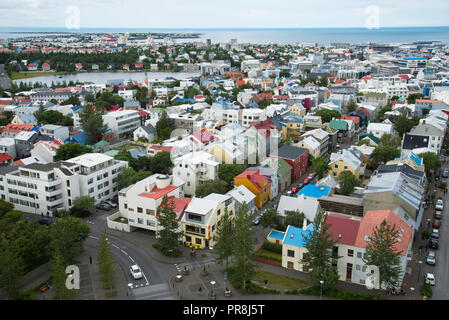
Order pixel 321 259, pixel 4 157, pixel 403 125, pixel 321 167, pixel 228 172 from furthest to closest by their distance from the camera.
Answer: pixel 403 125 → pixel 4 157 → pixel 321 167 → pixel 228 172 → pixel 321 259

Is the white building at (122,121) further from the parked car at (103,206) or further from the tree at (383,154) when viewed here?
the tree at (383,154)

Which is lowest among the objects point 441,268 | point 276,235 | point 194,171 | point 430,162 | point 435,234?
point 441,268

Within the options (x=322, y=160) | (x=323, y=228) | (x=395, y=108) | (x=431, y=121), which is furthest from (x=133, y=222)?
(x=395, y=108)

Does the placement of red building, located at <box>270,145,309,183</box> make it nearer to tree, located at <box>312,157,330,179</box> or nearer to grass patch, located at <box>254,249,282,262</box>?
tree, located at <box>312,157,330,179</box>

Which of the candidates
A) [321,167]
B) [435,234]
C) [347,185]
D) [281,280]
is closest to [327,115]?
[321,167]

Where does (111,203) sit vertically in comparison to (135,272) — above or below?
above

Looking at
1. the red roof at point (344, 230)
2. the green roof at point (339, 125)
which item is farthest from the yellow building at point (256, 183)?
the green roof at point (339, 125)

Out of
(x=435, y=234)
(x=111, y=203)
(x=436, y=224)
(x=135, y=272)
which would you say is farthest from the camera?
(x=111, y=203)

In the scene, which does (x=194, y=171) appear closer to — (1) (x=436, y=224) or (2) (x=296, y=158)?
(2) (x=296, y=158)
